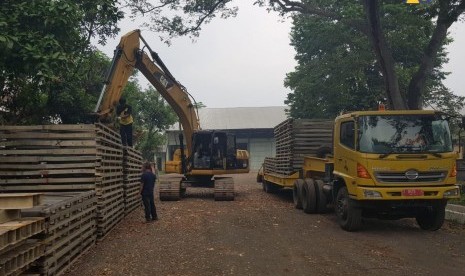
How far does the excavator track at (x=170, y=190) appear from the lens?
16.9 m

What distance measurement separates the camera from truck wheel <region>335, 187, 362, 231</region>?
10523mm

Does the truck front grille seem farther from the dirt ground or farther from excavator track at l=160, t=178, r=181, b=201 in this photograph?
excavator track at l=160, t=178, r=181, b=201

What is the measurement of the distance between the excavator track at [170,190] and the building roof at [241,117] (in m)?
26.2

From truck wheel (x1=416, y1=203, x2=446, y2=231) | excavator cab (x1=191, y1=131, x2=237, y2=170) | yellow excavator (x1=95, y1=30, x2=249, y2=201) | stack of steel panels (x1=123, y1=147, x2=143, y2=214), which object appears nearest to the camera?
truck wheel (x1=416, y1=203, x2=446, y2=231)

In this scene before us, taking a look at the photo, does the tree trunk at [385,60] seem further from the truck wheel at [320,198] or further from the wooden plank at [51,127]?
the wooden plank at [51,127]

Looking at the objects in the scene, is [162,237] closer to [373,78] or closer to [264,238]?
[264,238]

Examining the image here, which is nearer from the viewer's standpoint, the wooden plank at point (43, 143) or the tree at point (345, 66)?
the wooden plank at point (43, 143)

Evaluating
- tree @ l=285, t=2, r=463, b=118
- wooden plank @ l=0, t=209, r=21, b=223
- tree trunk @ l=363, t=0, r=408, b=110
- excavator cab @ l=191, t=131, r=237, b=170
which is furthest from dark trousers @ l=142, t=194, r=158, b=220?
tree @ l=285, t=2, r=463, b=118

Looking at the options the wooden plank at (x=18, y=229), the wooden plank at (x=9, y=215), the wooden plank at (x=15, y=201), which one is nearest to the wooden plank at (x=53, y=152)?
the wooden plank at (x=18, y=229)

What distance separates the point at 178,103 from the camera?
1741 centimetres

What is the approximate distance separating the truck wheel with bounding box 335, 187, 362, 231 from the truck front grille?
98 cm

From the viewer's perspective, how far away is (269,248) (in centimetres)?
879

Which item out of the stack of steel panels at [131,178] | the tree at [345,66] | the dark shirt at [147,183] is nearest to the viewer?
the dark shirt at [147,183]

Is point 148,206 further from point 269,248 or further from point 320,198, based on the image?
point 320,198
